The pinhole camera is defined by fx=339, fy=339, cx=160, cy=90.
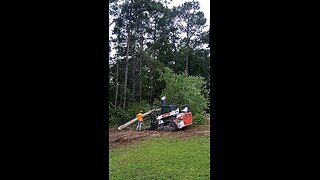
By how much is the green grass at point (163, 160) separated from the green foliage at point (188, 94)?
2.54m

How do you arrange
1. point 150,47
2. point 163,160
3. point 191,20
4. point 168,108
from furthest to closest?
point 191,20 → point 150,47 → point 168,108 → point 163,160

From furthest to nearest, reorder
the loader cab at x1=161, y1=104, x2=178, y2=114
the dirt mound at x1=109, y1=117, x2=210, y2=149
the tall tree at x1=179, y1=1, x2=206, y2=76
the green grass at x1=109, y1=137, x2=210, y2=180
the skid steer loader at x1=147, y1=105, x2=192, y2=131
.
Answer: the tall tree at x1=179, y1=1, x2=206, y2=76 → the loader cab at x1=161, y1=104, x2=178, y2=114 → the skid steer loader at x1=147, y1=105, x2=192, y2=131 → the dirt mound at x1=109, y1=117, x2=210, y2=149 → the green grass at x1=109, y1=137, x2=210, y2=180

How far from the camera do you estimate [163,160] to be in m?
7.26

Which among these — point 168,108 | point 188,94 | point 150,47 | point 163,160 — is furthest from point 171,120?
point 150,47

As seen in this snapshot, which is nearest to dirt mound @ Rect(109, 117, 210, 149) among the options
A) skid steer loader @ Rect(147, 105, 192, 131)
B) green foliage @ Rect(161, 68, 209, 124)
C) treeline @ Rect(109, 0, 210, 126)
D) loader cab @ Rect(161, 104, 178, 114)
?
skid steer loader @ Rect(147, 105, 192, 131)

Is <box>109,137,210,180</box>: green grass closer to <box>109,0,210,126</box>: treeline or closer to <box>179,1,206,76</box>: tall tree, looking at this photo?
<box>109,0,210,126</box>: treeline

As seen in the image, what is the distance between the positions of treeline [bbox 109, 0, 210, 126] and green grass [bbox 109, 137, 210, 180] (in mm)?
5221

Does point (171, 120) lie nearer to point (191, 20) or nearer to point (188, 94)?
point (188, 94)

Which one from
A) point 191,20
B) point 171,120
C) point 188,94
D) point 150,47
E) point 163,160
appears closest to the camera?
point 163,160

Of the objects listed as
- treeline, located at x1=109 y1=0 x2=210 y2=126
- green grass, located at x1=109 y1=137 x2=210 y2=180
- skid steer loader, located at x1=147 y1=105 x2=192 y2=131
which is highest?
treeline, located at x1=109 y1=0 x2=210 y2=126

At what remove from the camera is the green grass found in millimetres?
6270

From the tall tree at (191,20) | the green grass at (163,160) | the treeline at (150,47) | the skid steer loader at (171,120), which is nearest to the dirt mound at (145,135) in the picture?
the skid steer loader at (171,120)

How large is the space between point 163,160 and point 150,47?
957 centimetres
